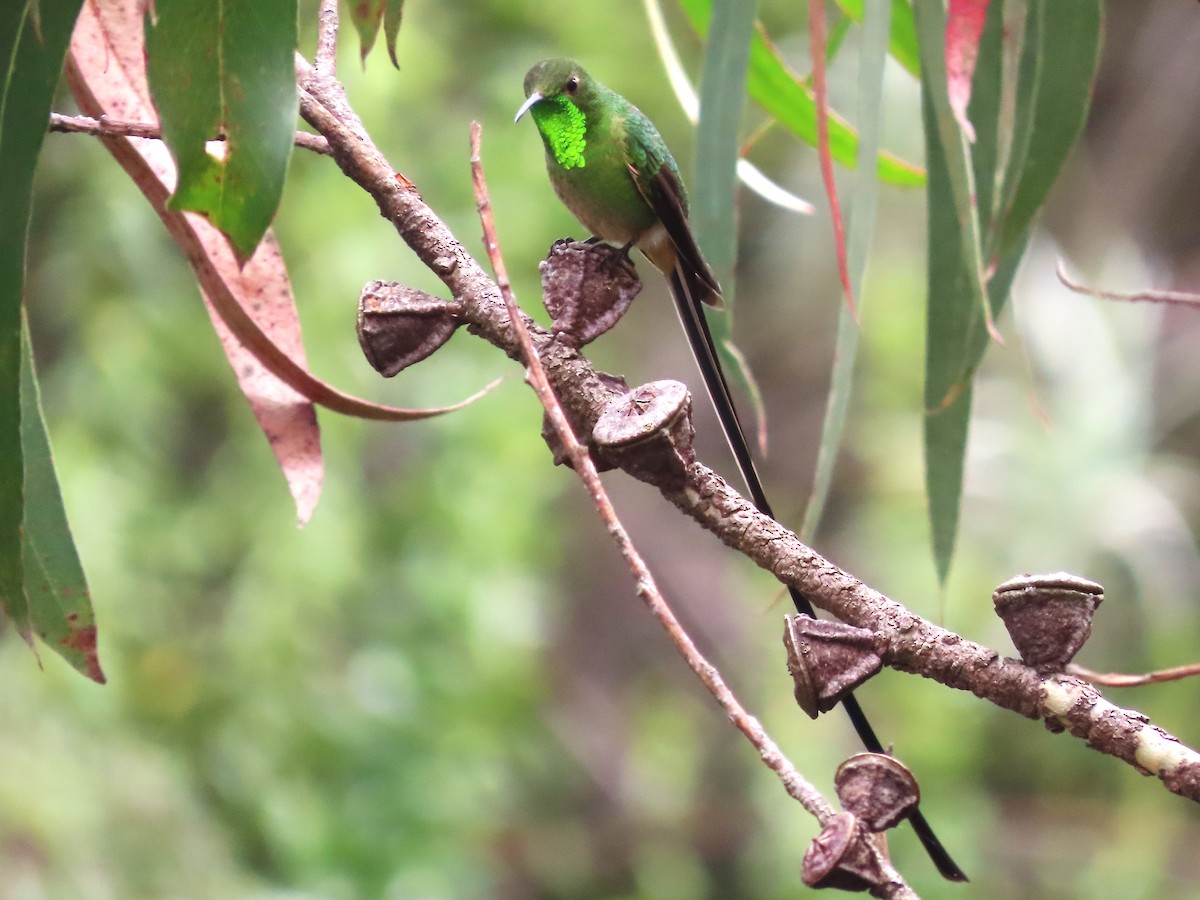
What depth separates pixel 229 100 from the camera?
0.75m

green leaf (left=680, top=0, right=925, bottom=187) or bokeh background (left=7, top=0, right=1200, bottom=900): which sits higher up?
green leaf (left=680, top=0, right=925, bottom=187)

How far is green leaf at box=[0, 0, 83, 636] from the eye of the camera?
76 cm

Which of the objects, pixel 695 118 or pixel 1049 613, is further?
pixel 695 118

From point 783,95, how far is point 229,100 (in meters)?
0.65

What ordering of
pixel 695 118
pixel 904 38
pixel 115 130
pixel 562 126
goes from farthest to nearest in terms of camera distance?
1. pixel 562 126
2. pixel 904 38
3. pixel 695 118
4. pixel 115 130

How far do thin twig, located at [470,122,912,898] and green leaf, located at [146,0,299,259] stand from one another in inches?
6.5

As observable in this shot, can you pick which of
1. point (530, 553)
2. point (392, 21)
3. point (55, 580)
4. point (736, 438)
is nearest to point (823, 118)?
point (736, 438)

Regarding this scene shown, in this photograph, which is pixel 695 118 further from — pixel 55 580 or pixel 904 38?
pixel 55 580

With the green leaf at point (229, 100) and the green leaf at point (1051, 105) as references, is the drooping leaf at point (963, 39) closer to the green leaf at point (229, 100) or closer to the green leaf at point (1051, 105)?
the green leaf at point (1051, 105)

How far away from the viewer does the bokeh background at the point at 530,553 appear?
248 centimetres

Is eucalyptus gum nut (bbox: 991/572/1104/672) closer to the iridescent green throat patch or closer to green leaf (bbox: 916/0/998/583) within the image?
green leaf (bbox: 916/0/998/583)

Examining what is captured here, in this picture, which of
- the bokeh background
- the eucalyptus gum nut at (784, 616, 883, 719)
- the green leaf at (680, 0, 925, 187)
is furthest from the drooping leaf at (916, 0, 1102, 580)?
the bokeh background

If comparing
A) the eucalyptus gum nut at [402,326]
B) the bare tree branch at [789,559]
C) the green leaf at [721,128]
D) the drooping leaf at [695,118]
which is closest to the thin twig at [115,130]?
the bare tree branch at [789,559]

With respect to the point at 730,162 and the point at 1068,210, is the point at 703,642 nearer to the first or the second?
the point at 1068,210
